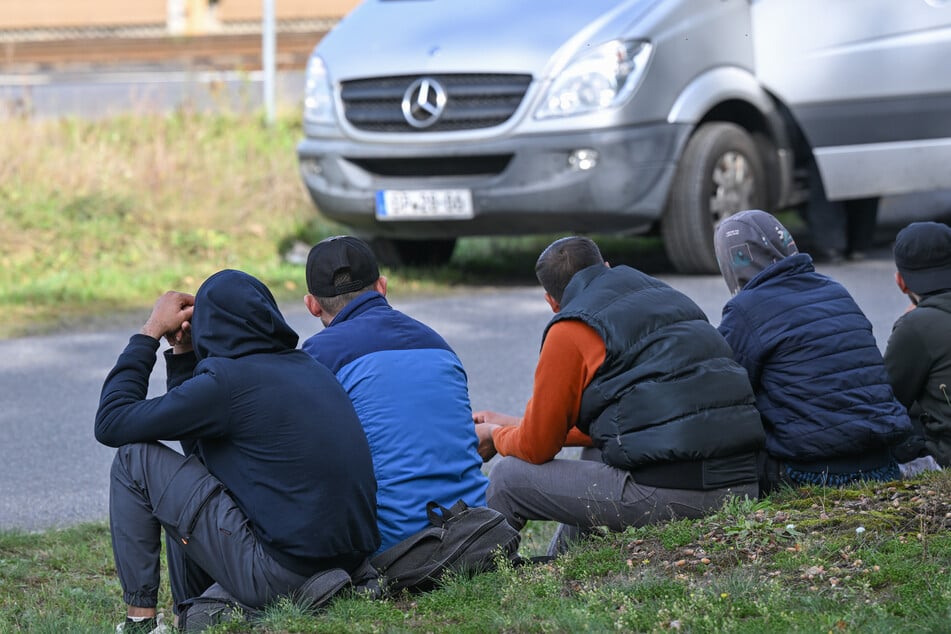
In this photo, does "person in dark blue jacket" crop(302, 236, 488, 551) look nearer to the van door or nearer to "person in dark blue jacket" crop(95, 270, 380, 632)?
"person in dark blue jacket" crop(95, 270, 380, 632)

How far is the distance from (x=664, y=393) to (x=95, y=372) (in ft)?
15.2

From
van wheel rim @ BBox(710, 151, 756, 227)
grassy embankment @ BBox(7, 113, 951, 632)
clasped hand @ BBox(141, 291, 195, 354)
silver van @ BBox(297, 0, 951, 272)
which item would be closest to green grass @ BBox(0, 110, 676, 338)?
silver van @ BBox(297, 0, 951, 272)

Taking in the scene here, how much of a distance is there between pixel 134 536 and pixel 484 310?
547 cm

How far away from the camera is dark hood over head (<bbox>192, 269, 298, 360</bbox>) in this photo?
159 inches

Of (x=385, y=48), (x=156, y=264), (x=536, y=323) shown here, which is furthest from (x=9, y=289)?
(x=536, y=323)

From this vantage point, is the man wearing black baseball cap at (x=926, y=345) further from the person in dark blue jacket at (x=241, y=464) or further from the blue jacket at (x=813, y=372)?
the person in dark blue jacket at (x=241, y=464)

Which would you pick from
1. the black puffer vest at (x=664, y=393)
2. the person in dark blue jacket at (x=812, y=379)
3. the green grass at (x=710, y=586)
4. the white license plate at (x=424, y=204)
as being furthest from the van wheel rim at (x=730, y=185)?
the black puffer vest at (x=664, y=393)

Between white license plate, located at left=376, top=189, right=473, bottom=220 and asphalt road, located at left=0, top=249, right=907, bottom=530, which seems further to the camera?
white license plate, located at left=376, top=189, right=473, bottom=220

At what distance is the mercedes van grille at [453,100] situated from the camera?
9.52 m

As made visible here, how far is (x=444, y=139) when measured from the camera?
378 inches

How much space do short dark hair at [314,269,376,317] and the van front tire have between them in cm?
560

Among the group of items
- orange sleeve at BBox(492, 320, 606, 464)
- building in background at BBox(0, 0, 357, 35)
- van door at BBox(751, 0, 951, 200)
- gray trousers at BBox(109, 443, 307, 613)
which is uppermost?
building in background at BBox(0, 0, 357, 35)

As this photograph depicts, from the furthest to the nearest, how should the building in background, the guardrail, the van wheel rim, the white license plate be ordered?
the building in background
the guardrail
the van wheel rim
the white license plate

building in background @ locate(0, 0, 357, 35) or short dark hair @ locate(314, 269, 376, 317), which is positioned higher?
building in background @ locate(0, 0, 357, 35)
